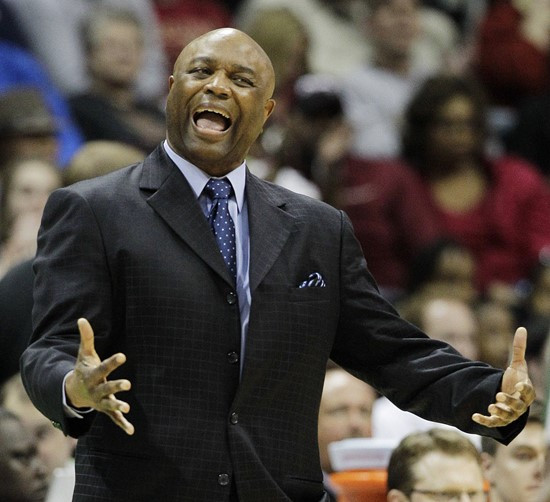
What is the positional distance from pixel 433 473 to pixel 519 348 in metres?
1.51

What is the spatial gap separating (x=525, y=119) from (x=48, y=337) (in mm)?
6417

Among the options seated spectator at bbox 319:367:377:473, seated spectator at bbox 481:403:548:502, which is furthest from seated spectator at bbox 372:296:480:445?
seated spectator at bbox 481:403:548:502

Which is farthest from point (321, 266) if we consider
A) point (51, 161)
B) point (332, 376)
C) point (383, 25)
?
point (383, 25)

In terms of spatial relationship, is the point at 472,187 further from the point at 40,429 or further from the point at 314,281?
the point at 314,281

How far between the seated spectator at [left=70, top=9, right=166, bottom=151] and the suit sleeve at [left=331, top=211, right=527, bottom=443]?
14.2 feet

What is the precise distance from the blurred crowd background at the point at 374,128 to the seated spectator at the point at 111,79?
0.4 inches

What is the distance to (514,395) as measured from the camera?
3.36 metres

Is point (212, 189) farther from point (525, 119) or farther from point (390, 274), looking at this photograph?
point (525, 119)

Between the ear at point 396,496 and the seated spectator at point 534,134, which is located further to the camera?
the seated spectator at point 534,134

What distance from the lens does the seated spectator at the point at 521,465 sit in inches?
208

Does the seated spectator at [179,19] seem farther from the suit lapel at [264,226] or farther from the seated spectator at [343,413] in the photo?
the suit lapel at [264,226]

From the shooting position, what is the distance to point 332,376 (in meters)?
6.32

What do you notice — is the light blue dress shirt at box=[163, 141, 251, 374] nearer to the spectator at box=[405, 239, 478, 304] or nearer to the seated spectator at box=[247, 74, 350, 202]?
the seated spectator at box=[247, 74, 350, 202]

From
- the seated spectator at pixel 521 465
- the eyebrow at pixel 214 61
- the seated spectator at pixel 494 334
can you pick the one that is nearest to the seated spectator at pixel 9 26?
the seated spectator at pixel 494 334
